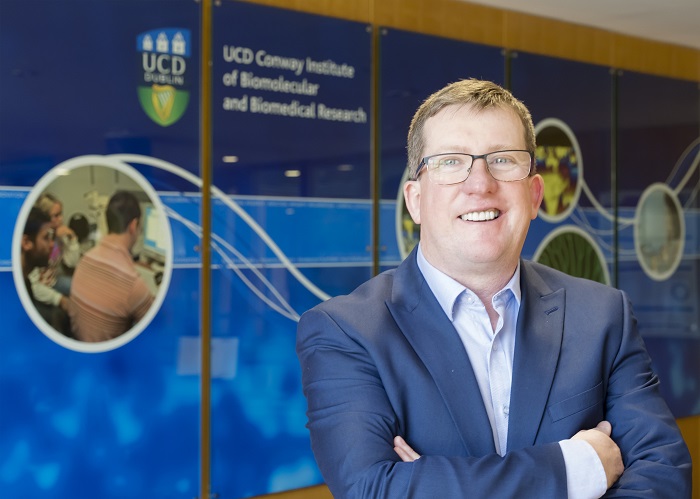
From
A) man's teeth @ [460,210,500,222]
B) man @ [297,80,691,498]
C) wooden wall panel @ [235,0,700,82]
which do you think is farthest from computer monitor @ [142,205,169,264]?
man's teeth @ [460,210,500,222]

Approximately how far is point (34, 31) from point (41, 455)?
1644 mm

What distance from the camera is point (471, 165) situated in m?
1.92

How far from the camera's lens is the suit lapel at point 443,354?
1.89 meters

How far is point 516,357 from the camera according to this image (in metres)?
1.96

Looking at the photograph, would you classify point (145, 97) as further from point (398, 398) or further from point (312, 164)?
point (398, 398)

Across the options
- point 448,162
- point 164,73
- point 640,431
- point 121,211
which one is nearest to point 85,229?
point 121,211

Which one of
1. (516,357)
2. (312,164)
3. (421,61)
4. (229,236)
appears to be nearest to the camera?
(516,357)

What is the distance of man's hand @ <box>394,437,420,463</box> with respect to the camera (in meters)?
1.85

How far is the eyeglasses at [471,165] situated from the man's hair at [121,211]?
90.0 inches

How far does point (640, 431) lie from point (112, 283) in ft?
8.29

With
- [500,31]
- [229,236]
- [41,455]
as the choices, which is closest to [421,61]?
[500,31]

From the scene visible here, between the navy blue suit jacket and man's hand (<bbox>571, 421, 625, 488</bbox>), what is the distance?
0.04 metres

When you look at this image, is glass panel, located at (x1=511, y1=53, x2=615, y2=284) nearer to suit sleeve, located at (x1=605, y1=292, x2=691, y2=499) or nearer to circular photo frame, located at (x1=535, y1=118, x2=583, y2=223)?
circular photo frame, located at (x1=535, y1=118, x2=583, y2=223)

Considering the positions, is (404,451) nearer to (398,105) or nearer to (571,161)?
(398,105)
